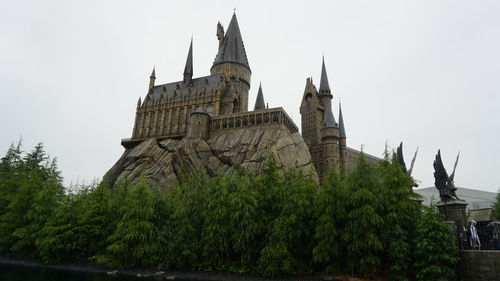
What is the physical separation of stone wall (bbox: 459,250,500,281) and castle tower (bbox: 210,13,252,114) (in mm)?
49702

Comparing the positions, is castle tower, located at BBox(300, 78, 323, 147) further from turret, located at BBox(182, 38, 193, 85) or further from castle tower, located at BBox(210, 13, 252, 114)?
turret, located at BBox(182, 38, 193, 85)

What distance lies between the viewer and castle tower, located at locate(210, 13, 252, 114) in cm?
6525

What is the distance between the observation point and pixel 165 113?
2648 inches

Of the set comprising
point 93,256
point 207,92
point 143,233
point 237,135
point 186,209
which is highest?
point 207,92

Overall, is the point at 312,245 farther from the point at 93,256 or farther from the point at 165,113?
the point at 165,113

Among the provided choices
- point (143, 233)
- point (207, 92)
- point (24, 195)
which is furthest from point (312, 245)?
point (207, 92)

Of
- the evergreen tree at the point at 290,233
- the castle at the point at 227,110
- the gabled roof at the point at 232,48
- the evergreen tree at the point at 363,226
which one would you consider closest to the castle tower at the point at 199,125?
the castle at the point at 227,110

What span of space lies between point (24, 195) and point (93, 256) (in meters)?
13.6

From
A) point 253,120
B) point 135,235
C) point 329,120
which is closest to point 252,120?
Result: point 253,120

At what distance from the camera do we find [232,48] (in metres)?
76.0

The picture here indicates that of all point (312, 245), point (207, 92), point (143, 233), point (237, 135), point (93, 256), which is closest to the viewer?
point (312, 245)

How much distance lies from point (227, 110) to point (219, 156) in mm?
14106

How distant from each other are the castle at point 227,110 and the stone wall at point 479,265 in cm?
3688

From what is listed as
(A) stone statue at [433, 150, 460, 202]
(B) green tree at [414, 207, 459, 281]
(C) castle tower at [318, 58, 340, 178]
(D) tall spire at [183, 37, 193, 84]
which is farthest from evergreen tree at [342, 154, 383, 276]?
(D) tall spire at [183, 37, 193, 84]
